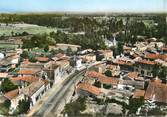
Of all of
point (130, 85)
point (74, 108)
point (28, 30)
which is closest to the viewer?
point (74, 108)

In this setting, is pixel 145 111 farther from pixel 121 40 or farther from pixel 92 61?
pixel 121 40

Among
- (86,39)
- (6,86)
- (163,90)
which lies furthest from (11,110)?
(86,39)

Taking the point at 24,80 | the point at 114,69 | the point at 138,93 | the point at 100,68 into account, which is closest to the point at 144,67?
the point at 114,69

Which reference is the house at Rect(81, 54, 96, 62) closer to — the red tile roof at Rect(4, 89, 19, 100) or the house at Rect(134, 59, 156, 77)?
Result: the house at Rect(134, 59, 156, 77)

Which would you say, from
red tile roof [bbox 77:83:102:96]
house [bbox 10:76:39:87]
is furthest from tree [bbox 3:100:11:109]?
red tile roof [bbox 77:83:102:96]

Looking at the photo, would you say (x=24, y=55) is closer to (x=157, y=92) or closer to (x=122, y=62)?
(x=122, y=62)

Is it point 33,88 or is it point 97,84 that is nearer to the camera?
point 33,88
